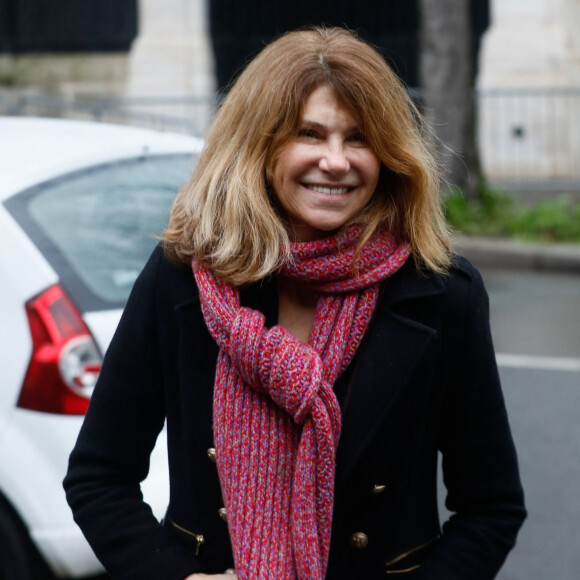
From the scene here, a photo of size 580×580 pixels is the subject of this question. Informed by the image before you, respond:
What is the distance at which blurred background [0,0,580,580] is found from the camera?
31.4 ft

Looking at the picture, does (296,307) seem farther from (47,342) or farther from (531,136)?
(531,136)

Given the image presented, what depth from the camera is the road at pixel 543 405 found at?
4.18 metres

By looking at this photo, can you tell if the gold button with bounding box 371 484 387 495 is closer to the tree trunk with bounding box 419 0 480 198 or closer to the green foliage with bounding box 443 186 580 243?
the green foliage with bounding box 443 186 580 243

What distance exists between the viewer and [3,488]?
3.08 metres

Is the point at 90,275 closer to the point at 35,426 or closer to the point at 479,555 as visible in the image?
the point at 35,426

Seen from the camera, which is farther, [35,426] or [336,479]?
[35,426]

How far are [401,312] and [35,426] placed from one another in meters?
1.49

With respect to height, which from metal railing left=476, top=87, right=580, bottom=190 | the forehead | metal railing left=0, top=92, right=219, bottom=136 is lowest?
metal railing left=476, top=87, right=580, bottom=190

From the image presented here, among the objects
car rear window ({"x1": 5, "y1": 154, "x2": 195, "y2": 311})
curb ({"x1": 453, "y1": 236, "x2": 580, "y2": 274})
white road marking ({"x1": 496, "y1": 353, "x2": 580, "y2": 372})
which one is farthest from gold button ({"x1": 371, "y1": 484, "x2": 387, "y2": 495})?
curb ({"x1": 453, "y1": 236, "x2": 580, "y2": 274})

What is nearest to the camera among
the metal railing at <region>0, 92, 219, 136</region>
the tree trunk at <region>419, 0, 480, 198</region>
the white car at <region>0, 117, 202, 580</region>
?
the white car at <region>0, 117, 202, 580</region>

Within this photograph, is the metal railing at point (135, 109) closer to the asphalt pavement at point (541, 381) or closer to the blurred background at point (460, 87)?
the blurred background at point (460, 87)

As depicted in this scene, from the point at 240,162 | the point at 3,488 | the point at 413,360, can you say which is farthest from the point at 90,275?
the point at 413,360

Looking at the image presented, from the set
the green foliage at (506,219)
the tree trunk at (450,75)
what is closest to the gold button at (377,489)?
the green foliage at (506,219)

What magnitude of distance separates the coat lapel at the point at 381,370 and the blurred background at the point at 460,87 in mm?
4622
